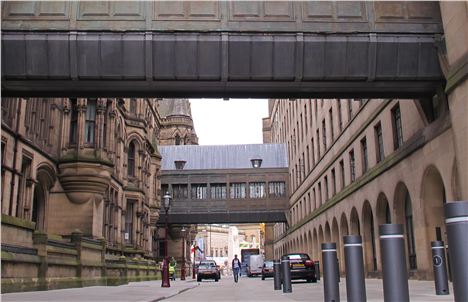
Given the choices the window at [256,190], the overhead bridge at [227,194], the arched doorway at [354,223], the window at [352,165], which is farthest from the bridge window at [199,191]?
the arched doorway at [354,223]

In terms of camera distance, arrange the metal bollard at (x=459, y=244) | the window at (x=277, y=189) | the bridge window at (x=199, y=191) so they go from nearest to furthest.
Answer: the metal bollard at (x=459, y=244), the window at (x=277, y=189), the bridge window at (x=199, y=191)

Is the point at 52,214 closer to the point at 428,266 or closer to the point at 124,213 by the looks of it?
the point at 124,213

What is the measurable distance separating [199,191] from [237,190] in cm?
502

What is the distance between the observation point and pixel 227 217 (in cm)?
6556

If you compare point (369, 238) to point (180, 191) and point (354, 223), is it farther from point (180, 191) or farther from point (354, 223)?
point (180, 191)

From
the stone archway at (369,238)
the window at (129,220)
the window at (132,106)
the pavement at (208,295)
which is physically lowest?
the pavement at (208,295)

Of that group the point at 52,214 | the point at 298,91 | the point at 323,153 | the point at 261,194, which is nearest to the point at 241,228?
the point at 261,194

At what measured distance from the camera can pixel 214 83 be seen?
15570 millimetres

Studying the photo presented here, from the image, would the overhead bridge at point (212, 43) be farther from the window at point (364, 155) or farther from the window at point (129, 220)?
the window at point (129, 220)

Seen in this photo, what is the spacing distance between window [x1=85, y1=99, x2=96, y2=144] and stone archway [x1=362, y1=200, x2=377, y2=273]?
15.5 meters

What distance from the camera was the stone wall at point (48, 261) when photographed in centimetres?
1591

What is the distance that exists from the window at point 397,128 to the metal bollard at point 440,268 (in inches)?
474

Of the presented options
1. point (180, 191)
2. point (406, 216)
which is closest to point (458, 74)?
point (406, 216)

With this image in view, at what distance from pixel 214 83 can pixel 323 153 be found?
28195mm
